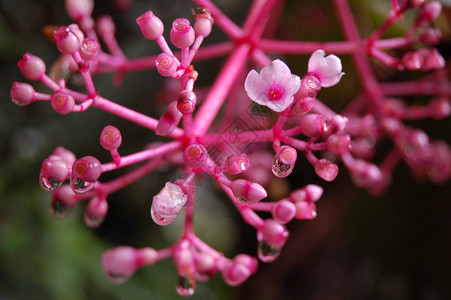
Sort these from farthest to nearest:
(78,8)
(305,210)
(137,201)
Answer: (137,201) → (78,8) → (305,210)

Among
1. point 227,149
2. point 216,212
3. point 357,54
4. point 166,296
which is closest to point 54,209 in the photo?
point 227,149

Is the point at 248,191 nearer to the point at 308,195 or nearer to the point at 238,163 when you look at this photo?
the point at 238,163

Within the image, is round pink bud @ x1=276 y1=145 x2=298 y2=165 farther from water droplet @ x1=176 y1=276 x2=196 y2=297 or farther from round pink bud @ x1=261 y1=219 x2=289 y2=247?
water droplet @ x1=176 y1=276 x2=196 y2=297

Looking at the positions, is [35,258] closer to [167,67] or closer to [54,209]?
[54,209]

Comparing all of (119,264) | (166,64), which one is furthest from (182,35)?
(119,264)

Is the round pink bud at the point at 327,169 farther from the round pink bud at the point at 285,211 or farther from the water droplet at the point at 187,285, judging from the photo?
the water droplet at the point at 187,285

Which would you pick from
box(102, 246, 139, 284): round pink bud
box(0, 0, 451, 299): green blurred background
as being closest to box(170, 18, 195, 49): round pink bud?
box(102, 246, 139, 284): round pink bud
